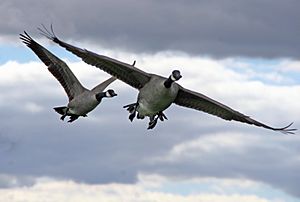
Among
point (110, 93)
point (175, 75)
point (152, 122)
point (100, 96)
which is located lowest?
point (152, 122)

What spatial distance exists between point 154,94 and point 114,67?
125 inches

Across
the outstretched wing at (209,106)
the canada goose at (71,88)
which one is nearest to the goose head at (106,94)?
the canada goose at (71,88)

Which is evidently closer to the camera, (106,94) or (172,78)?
(172,78)

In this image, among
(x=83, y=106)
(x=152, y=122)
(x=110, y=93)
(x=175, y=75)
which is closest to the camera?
(x=175, y=75)

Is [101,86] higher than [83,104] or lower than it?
higher

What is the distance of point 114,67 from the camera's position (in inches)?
1655

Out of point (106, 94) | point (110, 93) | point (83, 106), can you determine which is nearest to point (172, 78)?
point (83, 106)

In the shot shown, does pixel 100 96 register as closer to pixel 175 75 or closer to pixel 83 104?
pixel 83 104

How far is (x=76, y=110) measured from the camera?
48.3 m

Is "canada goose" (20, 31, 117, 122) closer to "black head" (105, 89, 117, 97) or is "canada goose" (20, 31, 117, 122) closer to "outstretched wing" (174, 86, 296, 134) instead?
"black head" (105, 89, 117, 97)

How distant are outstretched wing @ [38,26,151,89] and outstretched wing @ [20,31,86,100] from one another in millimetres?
8240

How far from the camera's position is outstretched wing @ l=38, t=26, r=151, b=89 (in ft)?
134

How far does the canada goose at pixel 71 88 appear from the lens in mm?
48344

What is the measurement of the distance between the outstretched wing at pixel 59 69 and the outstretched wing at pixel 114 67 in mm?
8240
